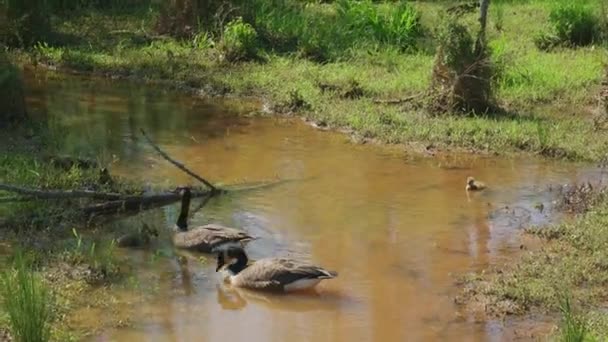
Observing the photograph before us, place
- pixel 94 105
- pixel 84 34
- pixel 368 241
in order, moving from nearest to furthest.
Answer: pixel 368 241 < pixel 94 105 < pixel 84 34

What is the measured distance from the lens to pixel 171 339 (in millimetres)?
6688

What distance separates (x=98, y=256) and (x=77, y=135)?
4.04 m

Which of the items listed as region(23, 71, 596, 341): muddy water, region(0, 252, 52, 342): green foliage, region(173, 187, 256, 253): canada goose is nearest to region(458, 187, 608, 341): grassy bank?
region(23, 71, 596, 341): muddy water

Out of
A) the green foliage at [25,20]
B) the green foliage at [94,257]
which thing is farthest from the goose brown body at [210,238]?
the green foliage at [25,20]

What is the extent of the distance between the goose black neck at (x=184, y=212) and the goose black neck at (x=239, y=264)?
1.00m

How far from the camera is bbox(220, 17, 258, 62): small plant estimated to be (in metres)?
15.1

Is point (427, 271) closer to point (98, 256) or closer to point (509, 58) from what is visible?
point (98, 256)

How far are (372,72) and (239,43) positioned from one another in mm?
1989

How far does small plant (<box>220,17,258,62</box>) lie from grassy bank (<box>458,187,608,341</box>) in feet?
23.4

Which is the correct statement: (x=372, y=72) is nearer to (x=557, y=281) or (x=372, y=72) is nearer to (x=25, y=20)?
(x=25, y=20)

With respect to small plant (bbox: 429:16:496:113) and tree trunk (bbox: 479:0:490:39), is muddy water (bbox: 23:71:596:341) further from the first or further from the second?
tree trunk (bbox: 479:0:490:39)

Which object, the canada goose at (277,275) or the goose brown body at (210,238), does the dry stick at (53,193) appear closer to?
the goose brown body at (210,238)

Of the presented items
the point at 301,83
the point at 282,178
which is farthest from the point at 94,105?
the point at 282,178

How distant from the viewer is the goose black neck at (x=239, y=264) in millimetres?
7727
